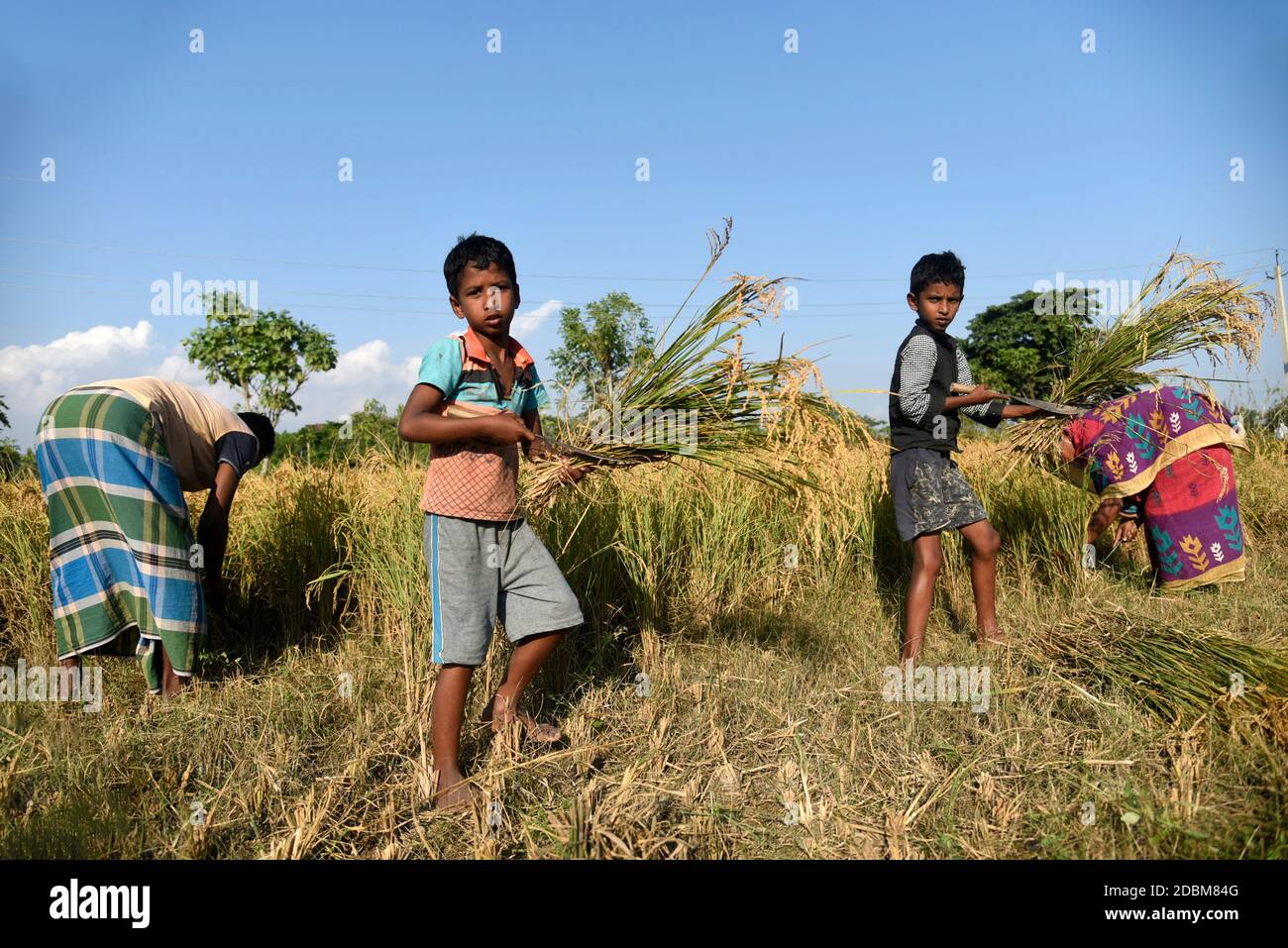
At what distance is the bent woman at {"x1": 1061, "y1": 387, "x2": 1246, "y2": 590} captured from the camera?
13.1 ft

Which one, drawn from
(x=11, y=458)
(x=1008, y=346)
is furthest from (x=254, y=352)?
(x=1008, y=346)

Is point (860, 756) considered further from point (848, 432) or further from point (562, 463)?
point (562, 463)

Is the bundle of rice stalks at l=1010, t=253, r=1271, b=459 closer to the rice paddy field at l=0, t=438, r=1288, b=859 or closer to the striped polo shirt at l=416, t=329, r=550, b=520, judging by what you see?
the rice paddy field at l=0, t=438, r=1288, b=859

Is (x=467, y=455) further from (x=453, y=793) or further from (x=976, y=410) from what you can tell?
(x=976, y=410)

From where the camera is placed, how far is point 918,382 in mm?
3367

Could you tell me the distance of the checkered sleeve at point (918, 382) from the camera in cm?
334

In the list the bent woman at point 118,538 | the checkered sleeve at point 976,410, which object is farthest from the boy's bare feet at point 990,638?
the bent woman at point 118,538

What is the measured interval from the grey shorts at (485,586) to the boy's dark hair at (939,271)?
193 centimetres

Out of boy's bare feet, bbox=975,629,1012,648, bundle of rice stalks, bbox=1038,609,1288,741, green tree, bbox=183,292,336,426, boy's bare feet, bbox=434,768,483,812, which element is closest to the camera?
boy's bare feet, bbox=434,768,483,812

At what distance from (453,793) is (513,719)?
33cm

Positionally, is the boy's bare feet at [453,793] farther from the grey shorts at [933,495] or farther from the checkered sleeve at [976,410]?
the checkered sleeve at [976,410]

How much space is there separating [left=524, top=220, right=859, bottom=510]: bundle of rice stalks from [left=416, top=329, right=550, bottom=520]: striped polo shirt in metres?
0.29

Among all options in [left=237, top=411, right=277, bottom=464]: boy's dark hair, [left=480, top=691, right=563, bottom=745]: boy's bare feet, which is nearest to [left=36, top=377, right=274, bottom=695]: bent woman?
[left=237, top=411, right=277, bottom=464]: boy's dark hair

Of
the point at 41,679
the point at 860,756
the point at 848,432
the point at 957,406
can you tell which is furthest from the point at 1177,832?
the point at 41,679
